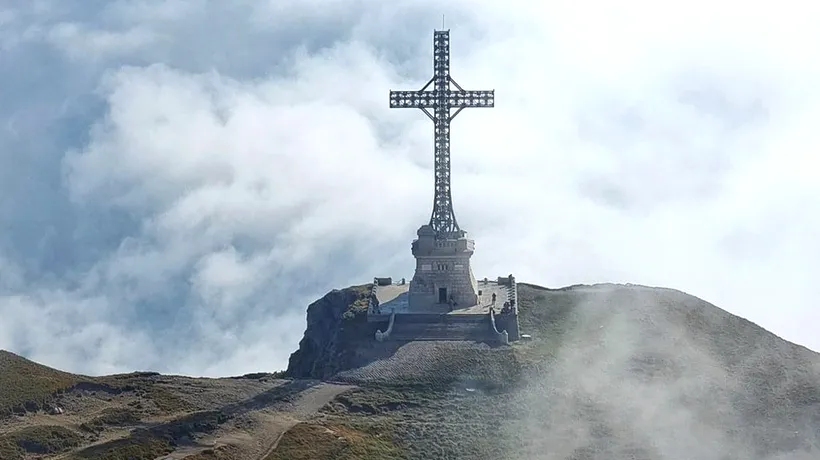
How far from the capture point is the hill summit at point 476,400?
49.9 metres

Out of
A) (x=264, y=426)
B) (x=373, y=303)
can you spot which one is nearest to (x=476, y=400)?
(x=264, y=426)

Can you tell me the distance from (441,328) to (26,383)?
26963 mm

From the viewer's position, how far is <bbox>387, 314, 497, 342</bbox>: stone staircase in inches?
2569

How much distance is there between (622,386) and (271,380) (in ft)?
74.8

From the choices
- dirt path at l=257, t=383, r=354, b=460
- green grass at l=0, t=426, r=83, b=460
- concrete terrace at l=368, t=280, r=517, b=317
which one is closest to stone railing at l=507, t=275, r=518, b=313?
concrete terrace at l=368, t=280, r=517, b=317

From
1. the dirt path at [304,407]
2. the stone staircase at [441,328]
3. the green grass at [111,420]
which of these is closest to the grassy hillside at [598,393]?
the dirt path at [304,407]

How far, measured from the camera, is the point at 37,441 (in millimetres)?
47656

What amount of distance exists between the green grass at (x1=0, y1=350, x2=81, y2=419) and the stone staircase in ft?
70.5

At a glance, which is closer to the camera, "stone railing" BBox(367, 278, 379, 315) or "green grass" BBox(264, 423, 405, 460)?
"green grass" BBox(264, 423, 405, 460)

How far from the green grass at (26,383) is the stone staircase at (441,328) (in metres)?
21.5

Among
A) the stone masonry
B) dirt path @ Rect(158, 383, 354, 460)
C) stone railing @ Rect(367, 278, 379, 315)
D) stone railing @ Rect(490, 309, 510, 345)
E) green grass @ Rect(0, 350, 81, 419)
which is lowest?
dirt path @ Rect(158, 383, 354, 460)

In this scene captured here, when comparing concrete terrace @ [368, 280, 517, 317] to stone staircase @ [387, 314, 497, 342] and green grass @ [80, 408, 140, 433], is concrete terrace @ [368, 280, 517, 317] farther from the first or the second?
green grass @ [80, 408, 140, 433]

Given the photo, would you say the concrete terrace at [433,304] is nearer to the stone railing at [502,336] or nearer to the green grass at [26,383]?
the stone railing at [502,336]

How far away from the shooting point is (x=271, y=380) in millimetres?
63031
